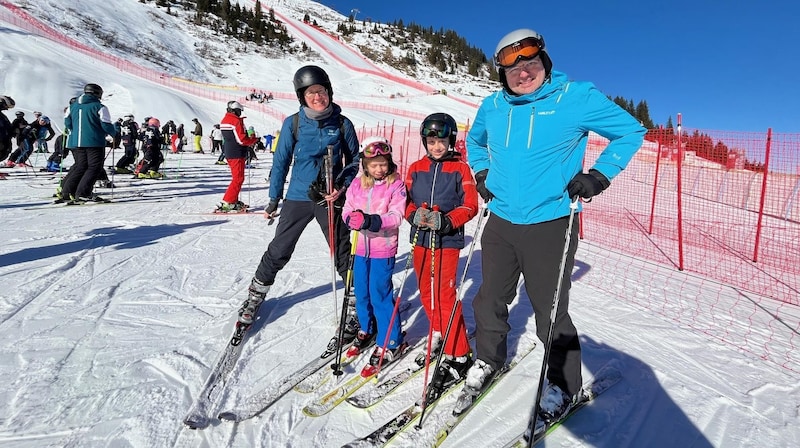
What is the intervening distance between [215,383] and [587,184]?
8.52 ft

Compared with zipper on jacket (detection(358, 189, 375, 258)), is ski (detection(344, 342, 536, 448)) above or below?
below

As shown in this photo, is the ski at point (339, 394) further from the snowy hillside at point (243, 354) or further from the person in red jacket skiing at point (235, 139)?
the person in red jacket skiing at point (235, 139)

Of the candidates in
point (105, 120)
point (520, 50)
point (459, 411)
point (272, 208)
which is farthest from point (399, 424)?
point (105, 120)

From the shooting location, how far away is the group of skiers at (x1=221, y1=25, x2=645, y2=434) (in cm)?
204

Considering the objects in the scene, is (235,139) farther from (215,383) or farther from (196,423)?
(196,423)

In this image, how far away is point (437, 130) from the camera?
2.62 metres

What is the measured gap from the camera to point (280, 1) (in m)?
85.4

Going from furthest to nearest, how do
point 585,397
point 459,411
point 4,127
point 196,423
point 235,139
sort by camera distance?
point 235,139, point 4,127, point 585,397, point 459,411, point 196,423

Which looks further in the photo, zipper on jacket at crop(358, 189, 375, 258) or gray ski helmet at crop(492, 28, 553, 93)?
zipper on jacket at crop(358, 189, 375, 258)

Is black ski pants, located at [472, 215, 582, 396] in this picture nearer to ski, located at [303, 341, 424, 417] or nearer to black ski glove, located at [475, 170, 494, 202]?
black ski glove, located at [475, 170, 494, 202]

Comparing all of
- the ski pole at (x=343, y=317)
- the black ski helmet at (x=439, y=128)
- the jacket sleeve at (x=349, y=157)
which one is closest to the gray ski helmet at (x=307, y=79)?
the jacket sleeve at (x=349, y=157)

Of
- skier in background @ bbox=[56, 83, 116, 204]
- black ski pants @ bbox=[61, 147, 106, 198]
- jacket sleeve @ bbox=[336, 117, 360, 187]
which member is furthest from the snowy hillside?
jacket sleeve @ bbox=[336, 117, 360, 187]

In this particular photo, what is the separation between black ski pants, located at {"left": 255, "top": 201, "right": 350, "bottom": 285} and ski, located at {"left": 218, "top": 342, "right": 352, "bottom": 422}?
2.71 feet

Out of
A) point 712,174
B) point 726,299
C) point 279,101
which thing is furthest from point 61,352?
point 279,101
